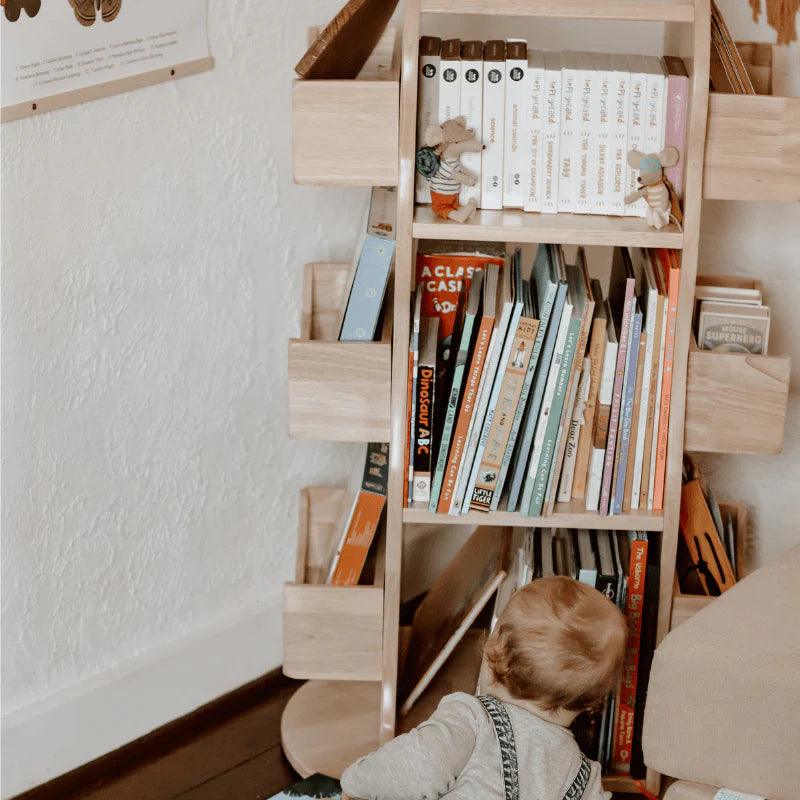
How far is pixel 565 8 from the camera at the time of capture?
1439 mm

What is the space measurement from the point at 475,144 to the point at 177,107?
471mm

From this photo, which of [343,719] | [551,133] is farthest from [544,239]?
[343,719]

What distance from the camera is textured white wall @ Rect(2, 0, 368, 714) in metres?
1.55

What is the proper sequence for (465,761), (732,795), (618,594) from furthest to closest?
(618,594) → (465,761) → (732,795)

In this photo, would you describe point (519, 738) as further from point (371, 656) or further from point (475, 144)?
point (475, 144)

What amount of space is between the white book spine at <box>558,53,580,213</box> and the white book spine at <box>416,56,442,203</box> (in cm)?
17

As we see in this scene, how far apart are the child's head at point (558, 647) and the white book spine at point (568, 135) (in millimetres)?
526

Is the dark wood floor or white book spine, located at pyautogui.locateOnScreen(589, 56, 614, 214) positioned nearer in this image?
white book spine, located at pyautogui.locateOnScreen(589, 56, 614, 214)

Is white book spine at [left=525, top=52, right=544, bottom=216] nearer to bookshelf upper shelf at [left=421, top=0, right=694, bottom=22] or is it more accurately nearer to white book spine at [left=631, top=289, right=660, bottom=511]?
bookshelf upper shelf at [left=421, top=0, right=694, bottom=22]

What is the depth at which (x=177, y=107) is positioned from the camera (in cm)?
166

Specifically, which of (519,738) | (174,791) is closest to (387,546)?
(519,738)

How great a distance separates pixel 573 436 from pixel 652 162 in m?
0.40

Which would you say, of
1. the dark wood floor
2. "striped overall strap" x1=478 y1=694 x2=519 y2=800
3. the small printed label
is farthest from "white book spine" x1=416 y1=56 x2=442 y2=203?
the dark wood floor

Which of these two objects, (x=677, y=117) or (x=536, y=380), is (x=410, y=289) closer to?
(x=536, y=380)
